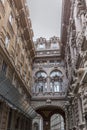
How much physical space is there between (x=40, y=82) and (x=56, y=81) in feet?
7.92

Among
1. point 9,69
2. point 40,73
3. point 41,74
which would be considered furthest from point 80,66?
point 40,73

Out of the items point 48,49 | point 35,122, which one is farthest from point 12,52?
point 35,122

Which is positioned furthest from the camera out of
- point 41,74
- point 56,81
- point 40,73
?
point 40,73

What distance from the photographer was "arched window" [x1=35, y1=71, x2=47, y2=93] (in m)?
23.2

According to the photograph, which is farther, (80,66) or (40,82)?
(40,82)

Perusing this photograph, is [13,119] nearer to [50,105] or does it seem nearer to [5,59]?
[5,59]

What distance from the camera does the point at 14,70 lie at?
14242 mm

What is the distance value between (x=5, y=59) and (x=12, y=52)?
2207 mm

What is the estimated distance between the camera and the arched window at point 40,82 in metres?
23.2

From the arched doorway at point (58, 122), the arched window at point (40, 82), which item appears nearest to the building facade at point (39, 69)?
the arched window at point (40, 82)

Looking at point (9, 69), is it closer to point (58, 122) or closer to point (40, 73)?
point (40, 73)

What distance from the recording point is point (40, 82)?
23.7m

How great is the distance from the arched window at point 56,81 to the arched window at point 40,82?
1.03 m

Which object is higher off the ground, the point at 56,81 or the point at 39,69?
the point at 39,69
